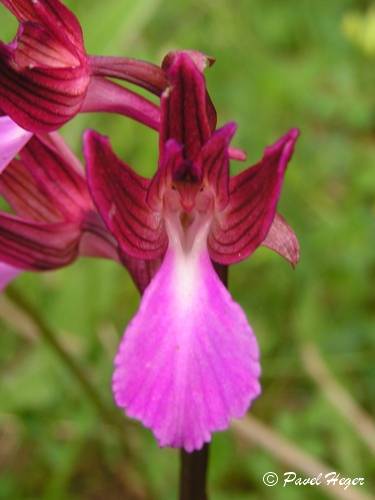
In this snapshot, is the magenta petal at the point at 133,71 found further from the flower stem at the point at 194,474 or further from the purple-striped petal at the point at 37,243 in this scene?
the flower stem at the point at 194,474

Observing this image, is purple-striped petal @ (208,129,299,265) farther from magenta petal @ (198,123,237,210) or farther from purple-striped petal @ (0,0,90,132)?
purple-striped petal @ (0,0,90,132)

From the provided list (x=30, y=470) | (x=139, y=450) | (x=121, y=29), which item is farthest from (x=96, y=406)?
(x=121, y=29)

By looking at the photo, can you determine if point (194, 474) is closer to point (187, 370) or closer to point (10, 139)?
point (187, 370)

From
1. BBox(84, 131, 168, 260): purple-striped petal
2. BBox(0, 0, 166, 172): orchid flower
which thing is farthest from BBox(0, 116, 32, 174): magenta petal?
BBox(84, 131, 168, 260): purple-striped petal

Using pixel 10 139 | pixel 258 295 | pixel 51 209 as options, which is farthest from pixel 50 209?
pixel 258 295

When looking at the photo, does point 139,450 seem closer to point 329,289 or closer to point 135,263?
point 329,289

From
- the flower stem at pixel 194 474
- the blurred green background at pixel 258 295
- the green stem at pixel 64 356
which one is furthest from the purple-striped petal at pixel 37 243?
the blurred green background at pixel 258 295
